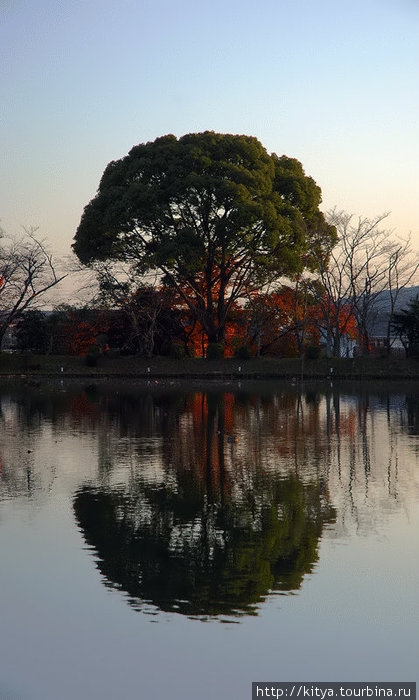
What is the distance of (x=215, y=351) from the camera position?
54156 mm

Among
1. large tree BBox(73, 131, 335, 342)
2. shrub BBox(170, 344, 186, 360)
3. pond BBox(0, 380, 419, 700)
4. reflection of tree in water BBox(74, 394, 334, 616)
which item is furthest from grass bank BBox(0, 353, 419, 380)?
reflection of tree in water BBox(74, 394, 334, 616)

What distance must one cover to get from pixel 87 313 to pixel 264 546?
5705 centimetres

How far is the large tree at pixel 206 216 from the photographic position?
5062cm

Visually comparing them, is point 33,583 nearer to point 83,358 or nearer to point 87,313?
point 83,358

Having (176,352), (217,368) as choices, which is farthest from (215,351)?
(176,352)

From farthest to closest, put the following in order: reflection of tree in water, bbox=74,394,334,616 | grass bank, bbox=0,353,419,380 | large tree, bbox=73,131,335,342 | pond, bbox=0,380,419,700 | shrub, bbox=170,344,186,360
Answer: shrub, bbox=170,344,186,360 < grass bank, bbox=0,353,419,380 < large tree, bbox=73,131,335,342 < reflection of tree in water, bbox=74,394,334,616 < pond, bbox=0,380,419,700

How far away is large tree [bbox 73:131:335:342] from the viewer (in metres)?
50.6

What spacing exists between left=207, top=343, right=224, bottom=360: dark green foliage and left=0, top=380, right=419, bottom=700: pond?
35.6 m

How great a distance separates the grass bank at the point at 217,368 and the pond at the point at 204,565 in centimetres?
3398

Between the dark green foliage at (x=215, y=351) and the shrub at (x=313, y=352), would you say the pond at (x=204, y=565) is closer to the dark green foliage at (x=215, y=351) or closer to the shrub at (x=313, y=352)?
the dark green foliage at (x=215, y=351)

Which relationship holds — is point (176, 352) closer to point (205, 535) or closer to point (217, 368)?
point (217, 368)

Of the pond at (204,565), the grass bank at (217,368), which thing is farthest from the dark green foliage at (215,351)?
the pond at (204,565)

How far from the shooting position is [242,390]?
4128 centimetres

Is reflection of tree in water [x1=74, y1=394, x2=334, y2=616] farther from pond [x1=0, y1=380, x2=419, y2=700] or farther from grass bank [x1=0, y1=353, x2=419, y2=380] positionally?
grass bank [x1=0, y1=353, x2=419, y2=380]
